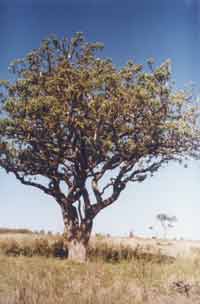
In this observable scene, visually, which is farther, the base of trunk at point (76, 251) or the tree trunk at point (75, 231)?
the tree trunk at point (75, 231)

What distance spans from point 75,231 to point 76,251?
1.06 meters

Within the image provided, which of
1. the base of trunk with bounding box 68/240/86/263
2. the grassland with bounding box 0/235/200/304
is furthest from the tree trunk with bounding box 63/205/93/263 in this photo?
the grassland with bounding box 0/235/200/304

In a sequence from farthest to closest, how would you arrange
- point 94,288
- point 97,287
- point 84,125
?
1. point 84,125
2. point 97,287
3. point 94,288

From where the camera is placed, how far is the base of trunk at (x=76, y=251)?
18.9 m

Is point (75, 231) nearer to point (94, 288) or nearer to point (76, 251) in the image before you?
point (76, 251)

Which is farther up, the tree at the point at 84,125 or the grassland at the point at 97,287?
the tree at the point at 84,125

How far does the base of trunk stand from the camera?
18.9m

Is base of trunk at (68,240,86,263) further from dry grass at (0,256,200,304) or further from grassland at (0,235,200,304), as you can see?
dry grass at (0,256,200,304)

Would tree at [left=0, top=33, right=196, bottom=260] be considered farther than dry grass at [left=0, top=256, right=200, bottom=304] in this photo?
Yes

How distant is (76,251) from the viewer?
19.1 meters

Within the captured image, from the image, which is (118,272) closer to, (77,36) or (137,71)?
(137,71)

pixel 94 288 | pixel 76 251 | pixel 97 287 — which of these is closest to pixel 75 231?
pixel 76 251

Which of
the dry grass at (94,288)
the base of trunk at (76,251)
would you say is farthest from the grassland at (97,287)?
the base of trunk at (76,251)

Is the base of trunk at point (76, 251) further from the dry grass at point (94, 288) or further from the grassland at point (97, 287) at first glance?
the dry grass at point (94, 288)
